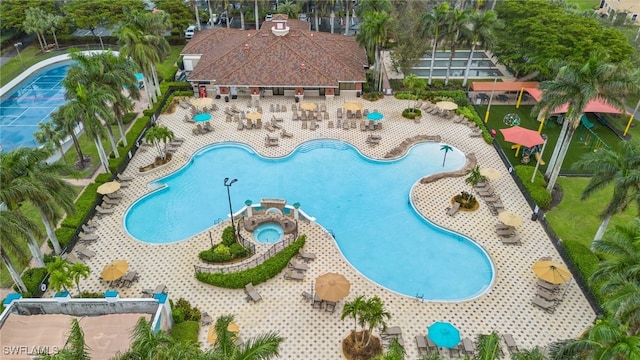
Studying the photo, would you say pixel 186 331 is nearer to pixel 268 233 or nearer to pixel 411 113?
pixel 268 233

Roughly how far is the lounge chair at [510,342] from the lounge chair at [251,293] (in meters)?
14.3

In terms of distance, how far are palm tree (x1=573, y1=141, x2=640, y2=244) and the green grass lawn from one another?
11.8m

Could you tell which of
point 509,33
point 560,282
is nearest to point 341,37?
point 509,33

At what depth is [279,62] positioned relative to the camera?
4884 centimetres

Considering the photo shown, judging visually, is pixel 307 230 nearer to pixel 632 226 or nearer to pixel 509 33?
pixel 632 226

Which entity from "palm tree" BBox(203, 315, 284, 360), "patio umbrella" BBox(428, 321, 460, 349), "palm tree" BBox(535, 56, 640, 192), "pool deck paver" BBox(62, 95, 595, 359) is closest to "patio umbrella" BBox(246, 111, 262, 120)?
"pool deck paver" BBox(62, 95, 595, 359)

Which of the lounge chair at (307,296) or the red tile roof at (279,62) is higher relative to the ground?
the red tile roof at (279,62)

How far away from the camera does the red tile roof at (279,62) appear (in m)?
47.8

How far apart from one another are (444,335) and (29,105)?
2114 inches

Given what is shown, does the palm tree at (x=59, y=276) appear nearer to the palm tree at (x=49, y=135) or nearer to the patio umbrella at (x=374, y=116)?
the palm tree at (x=49, y=135)

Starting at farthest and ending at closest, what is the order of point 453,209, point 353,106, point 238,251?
point 353,106 → point 453,209 → point 238,251

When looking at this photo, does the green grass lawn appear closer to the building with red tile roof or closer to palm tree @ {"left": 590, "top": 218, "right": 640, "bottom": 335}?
the building with red tile roof

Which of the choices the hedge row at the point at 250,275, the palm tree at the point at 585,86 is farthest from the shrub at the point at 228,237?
the palm tree at the point at 585,86

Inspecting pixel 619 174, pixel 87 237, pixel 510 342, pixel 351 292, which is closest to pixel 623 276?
pixel 510 342
